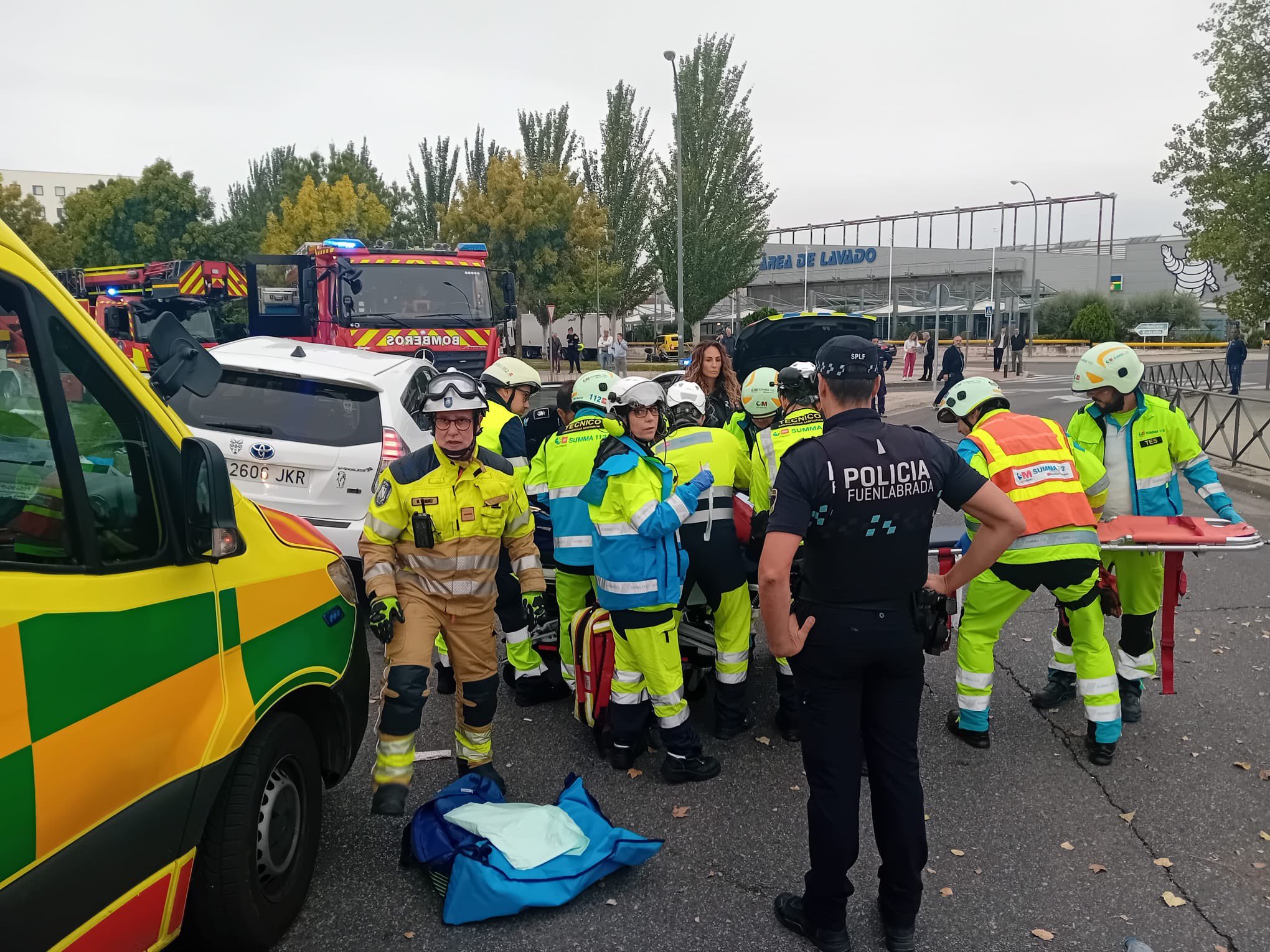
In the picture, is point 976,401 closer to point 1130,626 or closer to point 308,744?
point 1130,626

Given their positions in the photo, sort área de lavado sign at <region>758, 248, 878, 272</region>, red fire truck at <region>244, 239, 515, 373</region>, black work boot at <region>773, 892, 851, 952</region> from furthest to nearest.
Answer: área de lavado sign at <region>758, 248, 878, 272</region>
red fire truck at <region>244, 239, 515, 373</region>
black work boot at <region>773, 892, 851, 952</region>

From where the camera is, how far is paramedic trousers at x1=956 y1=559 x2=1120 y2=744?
13.7ft

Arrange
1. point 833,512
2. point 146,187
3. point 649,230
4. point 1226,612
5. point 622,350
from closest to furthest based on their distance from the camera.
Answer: point 833,512 < point 1226,612 < point 622,350 < point 649,230 < point 146,187

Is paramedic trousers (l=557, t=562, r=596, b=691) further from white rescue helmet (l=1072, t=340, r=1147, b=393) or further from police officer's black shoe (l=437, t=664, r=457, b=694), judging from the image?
white rescue helmet (l=1072, t=340, r=1147, b=393)

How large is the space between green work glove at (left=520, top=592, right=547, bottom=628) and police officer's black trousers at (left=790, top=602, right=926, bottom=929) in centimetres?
134

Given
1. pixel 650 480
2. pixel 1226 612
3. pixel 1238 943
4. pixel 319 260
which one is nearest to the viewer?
pixel 1238 943

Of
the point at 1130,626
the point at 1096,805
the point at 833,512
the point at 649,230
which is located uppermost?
A: the point at 649,230

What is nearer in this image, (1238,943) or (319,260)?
(1238,943)

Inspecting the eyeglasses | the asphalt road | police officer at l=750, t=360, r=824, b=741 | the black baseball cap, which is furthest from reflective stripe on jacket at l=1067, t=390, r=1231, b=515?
the eyeglasses

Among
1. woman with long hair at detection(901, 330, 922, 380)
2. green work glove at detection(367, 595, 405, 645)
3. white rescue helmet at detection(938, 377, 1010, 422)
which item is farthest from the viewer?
woman with long hair at detection(901, 330, 922, 380)

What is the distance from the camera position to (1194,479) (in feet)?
16.1

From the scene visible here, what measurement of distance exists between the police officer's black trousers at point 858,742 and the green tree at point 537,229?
29.6 m

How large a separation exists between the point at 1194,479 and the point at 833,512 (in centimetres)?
319

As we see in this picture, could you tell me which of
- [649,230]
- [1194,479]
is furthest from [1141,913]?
[649,230]
